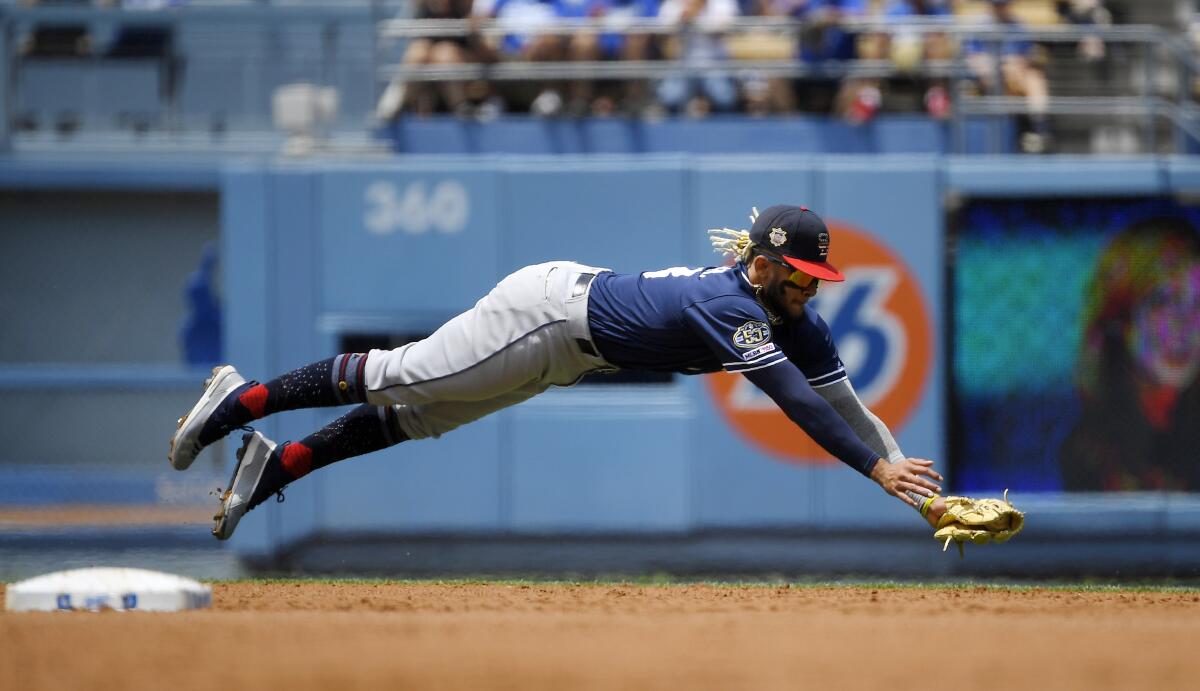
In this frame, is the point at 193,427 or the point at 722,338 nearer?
the point at 722,338

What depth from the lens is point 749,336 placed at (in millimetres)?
6027

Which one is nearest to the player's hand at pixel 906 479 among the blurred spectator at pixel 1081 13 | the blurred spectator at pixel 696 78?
the blurred spectator at pixel 696 78

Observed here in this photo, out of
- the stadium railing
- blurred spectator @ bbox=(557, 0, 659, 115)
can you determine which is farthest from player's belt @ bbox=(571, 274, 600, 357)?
blurred spectator @ bbox=(557, 0, 659, 115)

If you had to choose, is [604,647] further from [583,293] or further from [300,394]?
[300,394]

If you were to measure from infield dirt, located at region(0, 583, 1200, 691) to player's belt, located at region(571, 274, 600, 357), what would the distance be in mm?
1002

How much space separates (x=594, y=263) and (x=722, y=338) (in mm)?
4548

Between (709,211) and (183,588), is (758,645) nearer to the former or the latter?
(183,588)

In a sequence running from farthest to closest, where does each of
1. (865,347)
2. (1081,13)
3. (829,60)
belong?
(1081,13) < (829,60) < (865,347)

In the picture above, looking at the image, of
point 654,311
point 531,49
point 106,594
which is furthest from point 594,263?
point 106,594

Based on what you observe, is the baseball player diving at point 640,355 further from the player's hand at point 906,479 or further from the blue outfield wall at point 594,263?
the blue outfield wall at point 594,263

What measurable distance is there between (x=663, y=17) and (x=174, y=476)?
15.9ft

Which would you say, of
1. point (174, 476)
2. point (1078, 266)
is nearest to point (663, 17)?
point (1078, 266)

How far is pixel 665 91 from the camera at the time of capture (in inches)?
455

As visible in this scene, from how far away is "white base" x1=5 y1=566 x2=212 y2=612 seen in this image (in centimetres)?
602
